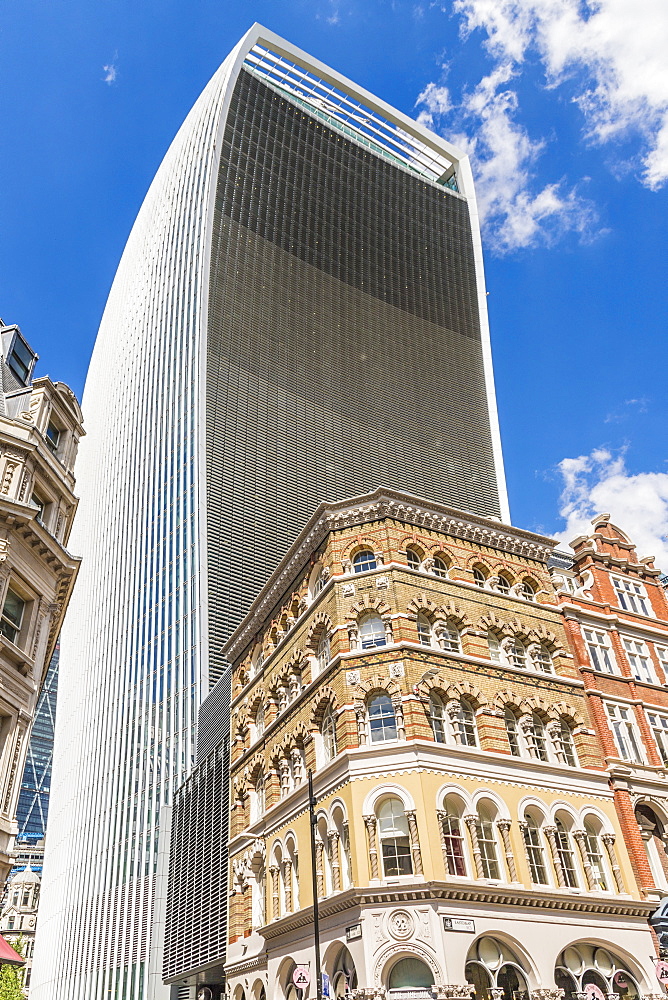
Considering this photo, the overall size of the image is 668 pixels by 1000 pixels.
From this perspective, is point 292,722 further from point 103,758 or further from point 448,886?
point 103,758

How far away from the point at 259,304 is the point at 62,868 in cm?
7475

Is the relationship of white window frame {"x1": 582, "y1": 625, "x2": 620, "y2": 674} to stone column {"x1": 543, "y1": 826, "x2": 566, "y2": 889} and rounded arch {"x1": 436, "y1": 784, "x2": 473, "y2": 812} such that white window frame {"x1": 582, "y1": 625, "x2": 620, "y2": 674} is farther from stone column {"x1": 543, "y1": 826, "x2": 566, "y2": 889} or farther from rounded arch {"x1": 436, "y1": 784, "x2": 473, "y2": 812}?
rounded arch {"x1": 436, "y1": 784, "x2": 473, "y2": 812}

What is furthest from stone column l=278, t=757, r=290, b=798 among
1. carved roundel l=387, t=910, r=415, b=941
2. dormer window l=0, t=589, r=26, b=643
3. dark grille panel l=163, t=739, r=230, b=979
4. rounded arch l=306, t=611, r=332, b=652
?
dormer window l=0, t=589, r=26, b=643

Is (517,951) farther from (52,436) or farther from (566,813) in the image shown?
(52,436)

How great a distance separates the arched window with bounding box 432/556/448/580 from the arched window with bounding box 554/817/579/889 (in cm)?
1211

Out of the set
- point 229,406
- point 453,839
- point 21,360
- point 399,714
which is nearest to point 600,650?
point 399,714

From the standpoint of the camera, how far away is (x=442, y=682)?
34.2m

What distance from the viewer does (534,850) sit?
1282 inches

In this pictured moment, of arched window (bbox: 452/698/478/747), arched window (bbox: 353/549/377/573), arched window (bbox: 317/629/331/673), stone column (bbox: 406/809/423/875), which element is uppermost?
arched window (bbox: 353/549/377/573)

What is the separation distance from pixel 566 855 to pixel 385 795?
8.94 m

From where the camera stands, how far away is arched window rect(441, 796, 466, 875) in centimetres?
2994

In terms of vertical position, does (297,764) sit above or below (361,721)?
above

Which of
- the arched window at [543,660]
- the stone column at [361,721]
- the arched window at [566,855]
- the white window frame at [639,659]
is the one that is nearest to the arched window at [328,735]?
the stone column at [361,721]

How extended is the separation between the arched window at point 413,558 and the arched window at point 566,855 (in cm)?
1281
